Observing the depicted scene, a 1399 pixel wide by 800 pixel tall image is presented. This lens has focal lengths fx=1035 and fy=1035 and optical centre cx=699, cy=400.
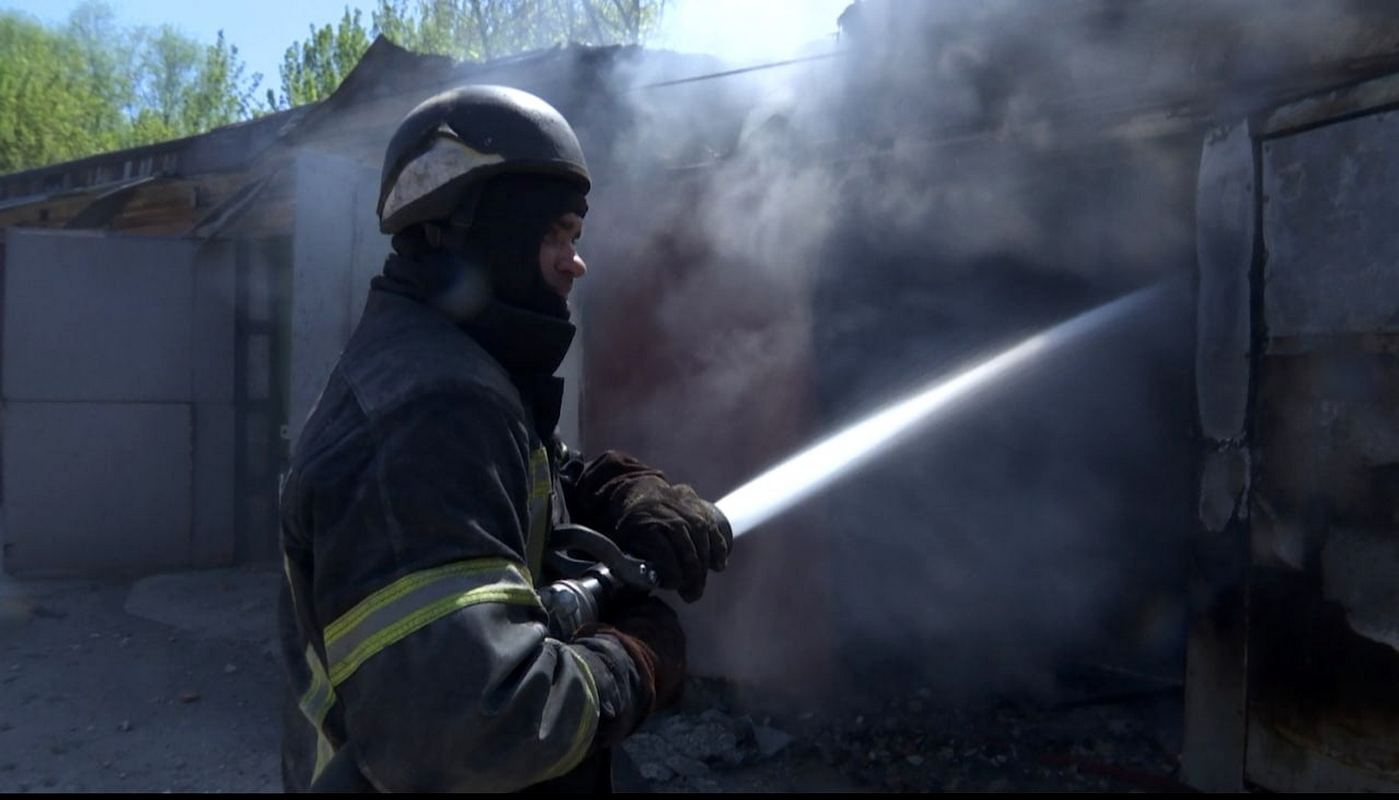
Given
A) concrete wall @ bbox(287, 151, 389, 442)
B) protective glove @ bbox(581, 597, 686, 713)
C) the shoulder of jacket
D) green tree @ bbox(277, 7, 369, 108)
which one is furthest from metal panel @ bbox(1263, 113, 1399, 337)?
green tree @ bbox(277, 7, 369, 108)

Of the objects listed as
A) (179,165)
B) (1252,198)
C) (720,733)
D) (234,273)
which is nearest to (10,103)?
(179,165)

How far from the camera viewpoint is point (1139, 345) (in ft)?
17.1

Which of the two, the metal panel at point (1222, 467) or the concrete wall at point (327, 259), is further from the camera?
the concrete wall at point (327, 259)

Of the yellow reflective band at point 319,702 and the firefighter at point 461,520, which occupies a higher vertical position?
the firefighter at point 461,520

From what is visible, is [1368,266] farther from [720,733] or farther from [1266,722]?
[720,733]

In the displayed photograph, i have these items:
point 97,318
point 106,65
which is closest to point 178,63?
point 106,65

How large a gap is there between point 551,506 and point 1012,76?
3.22 meters

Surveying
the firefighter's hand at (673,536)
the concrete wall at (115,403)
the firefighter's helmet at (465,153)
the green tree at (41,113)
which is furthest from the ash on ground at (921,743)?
the green tree at (41,113)

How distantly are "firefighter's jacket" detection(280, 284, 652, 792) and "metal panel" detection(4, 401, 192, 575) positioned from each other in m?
7.02

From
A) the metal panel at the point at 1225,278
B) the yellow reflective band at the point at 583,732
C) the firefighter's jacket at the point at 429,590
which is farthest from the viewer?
the metal panel at the point at 1225,278

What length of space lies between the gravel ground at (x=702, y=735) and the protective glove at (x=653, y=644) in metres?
2.75

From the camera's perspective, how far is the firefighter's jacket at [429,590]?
1.32 meters

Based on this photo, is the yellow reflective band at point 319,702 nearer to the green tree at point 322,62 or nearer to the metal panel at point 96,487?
the metal panel at point 96,487

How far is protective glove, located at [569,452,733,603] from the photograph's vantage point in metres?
1.93
